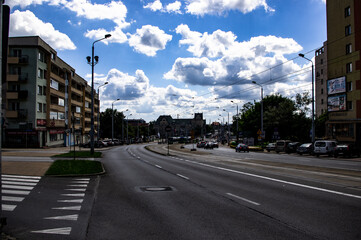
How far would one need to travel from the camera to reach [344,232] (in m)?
6.17

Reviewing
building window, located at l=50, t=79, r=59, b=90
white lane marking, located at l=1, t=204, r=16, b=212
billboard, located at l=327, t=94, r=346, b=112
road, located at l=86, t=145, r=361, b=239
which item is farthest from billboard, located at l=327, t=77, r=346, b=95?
white lane marking, located at l=1, t=204, r=16, b=212

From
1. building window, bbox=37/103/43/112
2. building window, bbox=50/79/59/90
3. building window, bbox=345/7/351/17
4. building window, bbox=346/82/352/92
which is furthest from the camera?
building window, bbox=50/79/59/90

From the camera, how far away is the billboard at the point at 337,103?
42938 mm

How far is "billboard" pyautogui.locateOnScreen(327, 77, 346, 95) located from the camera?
42.9 metres

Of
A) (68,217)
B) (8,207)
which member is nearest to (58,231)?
(68,217)

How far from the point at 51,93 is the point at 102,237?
49.3 metres

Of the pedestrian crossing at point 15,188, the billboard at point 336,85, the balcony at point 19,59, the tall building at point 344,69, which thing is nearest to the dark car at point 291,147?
the tall building at point 344,69

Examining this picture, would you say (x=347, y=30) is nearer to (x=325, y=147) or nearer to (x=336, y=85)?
(x=336, y=85)

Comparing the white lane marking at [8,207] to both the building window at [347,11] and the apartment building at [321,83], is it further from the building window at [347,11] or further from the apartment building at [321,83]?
the apartment building at [321,83]

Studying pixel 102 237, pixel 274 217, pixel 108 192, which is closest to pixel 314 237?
pixel 274 217

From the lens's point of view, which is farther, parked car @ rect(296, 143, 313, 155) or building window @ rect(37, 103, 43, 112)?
building window @ rect(37, 103, 43, 112)

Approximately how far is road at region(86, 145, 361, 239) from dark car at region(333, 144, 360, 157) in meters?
21.5

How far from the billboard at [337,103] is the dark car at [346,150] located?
12.2 m

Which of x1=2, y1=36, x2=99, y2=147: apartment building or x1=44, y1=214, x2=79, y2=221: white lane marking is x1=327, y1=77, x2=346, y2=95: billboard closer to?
x1=2, y1=36, x2=99, y2=147: apartment building
